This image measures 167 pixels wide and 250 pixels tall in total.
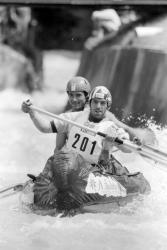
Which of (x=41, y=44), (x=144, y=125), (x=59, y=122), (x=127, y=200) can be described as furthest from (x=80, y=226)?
(x=41, y=44)

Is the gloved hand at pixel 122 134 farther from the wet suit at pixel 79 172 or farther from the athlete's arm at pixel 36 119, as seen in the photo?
the athlete's arm at pixel 36 119

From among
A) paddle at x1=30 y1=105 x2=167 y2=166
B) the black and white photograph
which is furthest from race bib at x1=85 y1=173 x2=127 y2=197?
paddle at x1=30 y1=105 x2=167 y2=166

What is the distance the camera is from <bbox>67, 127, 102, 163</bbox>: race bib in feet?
13.8

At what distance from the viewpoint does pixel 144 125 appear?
4973 mm

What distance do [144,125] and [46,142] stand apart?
0.90m

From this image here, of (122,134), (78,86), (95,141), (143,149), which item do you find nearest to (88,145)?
(95,141)

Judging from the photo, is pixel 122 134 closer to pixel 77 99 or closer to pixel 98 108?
pixel 98 108

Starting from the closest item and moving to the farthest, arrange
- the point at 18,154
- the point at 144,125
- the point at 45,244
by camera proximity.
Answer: the point at 45,244
the point at 144,125
the point at 18,154

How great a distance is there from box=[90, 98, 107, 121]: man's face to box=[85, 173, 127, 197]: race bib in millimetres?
461

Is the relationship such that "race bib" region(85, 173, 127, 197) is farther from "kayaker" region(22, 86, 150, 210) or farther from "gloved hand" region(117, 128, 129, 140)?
"gloved hand" region(117, 128, 129, 140)

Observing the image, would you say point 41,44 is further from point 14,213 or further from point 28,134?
point 14,213

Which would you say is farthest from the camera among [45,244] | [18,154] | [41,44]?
[41,44]

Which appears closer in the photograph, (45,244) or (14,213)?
(45,244)

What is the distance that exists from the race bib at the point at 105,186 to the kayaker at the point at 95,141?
5cm
